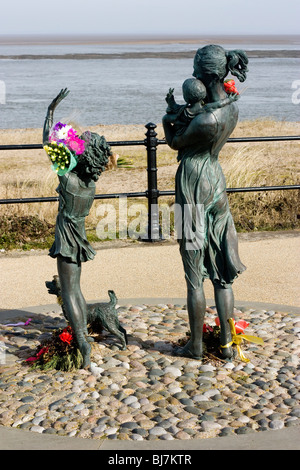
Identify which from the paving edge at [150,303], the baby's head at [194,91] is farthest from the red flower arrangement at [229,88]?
the paving edge at [150,303]

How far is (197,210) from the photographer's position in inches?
203

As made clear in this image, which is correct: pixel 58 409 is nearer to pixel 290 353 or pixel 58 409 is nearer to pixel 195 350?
pixel 195 350

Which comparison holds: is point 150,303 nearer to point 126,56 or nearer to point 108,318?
point 108,318

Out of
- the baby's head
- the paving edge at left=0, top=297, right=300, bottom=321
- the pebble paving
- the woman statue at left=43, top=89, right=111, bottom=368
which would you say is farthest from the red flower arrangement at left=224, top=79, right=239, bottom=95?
the paving edge at left=0, top=297, right=300, bottom=321

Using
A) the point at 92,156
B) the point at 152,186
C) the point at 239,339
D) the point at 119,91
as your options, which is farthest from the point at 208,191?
the point at 119,91

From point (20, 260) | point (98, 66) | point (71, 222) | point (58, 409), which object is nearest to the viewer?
point (58, 409)

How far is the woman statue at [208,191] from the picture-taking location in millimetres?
4988

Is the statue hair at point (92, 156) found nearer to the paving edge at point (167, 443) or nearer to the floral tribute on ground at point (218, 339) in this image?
the floral tribute on ground at point (218, 339)

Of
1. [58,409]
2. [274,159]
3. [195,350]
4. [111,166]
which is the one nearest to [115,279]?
[195,350]

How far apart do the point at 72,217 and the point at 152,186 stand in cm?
367

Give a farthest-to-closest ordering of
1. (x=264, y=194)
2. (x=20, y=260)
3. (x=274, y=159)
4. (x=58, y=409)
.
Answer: (x=274, y=159) < (x=264, y=194) < (x=20, y=260) < (x=58, y=409)

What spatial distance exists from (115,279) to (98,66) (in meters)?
61.1

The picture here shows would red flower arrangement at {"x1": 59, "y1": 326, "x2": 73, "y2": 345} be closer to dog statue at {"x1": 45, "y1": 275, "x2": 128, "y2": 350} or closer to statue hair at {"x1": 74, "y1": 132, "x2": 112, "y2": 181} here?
dog statue at {"x1": 45, "y1": 275, "x2": 128, "y2": 350}

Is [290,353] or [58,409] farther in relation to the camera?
[290,353]
